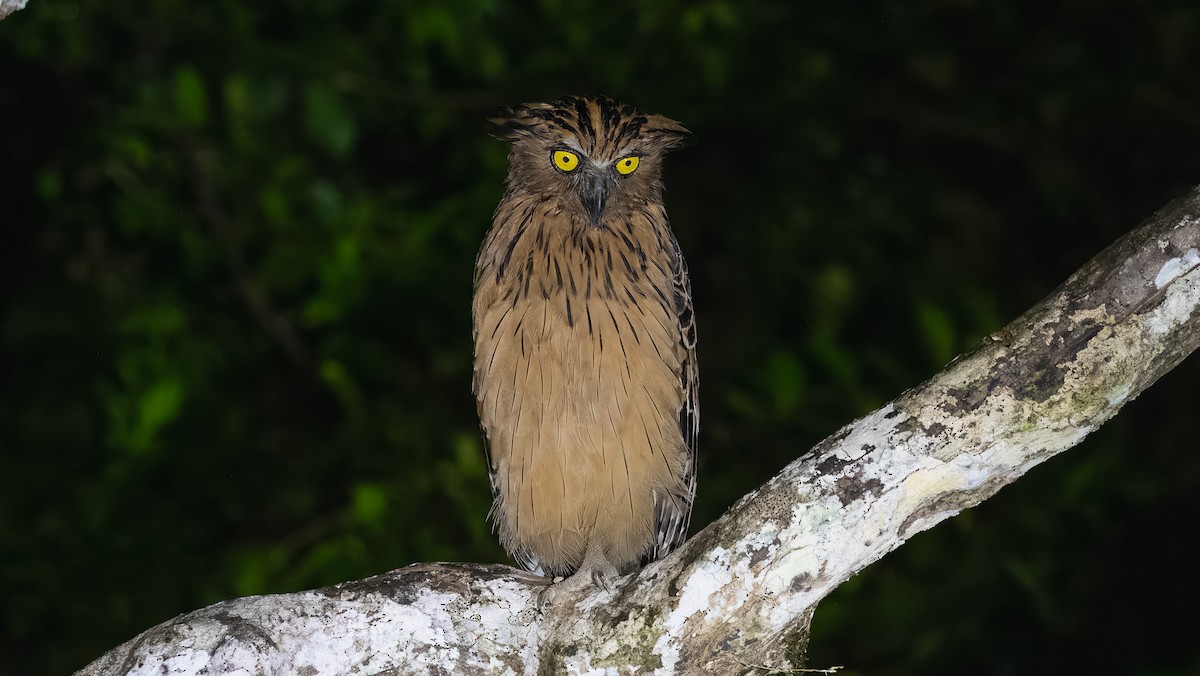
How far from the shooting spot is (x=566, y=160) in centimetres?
308

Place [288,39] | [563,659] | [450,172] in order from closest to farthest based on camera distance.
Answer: [563,659]
[288,39]
[450,172]

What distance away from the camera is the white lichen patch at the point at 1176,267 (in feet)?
6.45

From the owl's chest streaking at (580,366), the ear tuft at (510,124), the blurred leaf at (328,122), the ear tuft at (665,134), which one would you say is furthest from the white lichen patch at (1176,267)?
the blurred leaf at (328,122)

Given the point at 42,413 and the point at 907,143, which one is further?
the point at 907,143

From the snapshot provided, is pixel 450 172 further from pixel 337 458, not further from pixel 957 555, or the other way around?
pixel 957 555

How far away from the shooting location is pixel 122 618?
12.6 ft

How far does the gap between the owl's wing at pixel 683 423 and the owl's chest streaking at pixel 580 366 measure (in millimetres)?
37

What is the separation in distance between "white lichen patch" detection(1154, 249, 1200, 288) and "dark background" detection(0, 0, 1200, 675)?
68.9 inches

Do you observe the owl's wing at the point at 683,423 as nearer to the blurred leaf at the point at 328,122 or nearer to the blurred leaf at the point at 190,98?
the blurred leaf at the point at 328,122

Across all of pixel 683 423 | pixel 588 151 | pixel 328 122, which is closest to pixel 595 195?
pixel 588 151

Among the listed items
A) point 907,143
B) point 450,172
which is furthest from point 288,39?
point 907,143

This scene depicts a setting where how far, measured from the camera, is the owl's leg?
248cm

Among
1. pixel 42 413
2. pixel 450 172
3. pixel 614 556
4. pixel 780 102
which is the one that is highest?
pixel 450 172

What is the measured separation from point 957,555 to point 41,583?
3.11 m
